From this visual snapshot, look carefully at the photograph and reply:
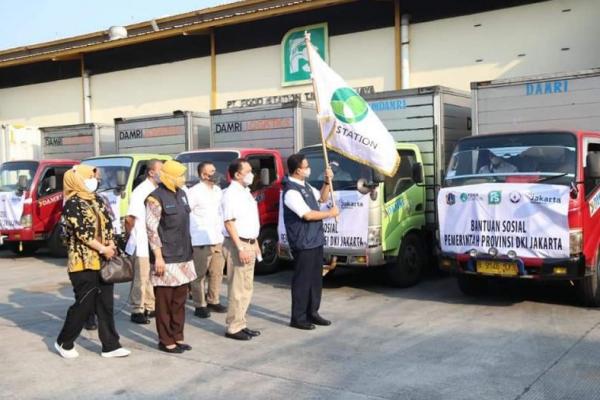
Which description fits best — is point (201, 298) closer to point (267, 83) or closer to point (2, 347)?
point (2, 347)

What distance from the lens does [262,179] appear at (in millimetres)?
10391

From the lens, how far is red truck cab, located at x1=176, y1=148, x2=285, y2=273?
34.2 feet

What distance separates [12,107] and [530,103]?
20.2 m

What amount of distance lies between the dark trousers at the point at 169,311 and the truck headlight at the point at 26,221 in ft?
24.9

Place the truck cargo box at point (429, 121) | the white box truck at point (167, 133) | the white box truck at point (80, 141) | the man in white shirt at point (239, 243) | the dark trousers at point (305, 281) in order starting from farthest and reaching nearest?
the white box truck at point (80, 141) < the white box truck at point (167, 133) < the truck cargo box at point (429, 121) < the dark trousers at point (305, 281) < the man in white shirt at point (239, 243)

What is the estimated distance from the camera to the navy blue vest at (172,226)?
19.0 ft

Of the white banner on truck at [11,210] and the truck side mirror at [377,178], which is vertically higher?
the truck side mirror at [377,178]

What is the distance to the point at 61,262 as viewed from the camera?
41.7 ft

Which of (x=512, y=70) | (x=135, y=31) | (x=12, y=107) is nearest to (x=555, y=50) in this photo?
(x=512, y=70)

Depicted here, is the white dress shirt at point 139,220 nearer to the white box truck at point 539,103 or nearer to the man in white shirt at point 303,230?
the man in white shirt at point 303,230

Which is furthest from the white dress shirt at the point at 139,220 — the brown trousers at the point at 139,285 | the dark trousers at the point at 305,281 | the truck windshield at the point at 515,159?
the truck windshield at the point at 515,159

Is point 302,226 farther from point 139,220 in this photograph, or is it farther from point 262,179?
point 262,179

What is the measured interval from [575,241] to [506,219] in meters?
0.75

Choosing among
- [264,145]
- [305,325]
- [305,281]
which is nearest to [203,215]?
[305,281]
